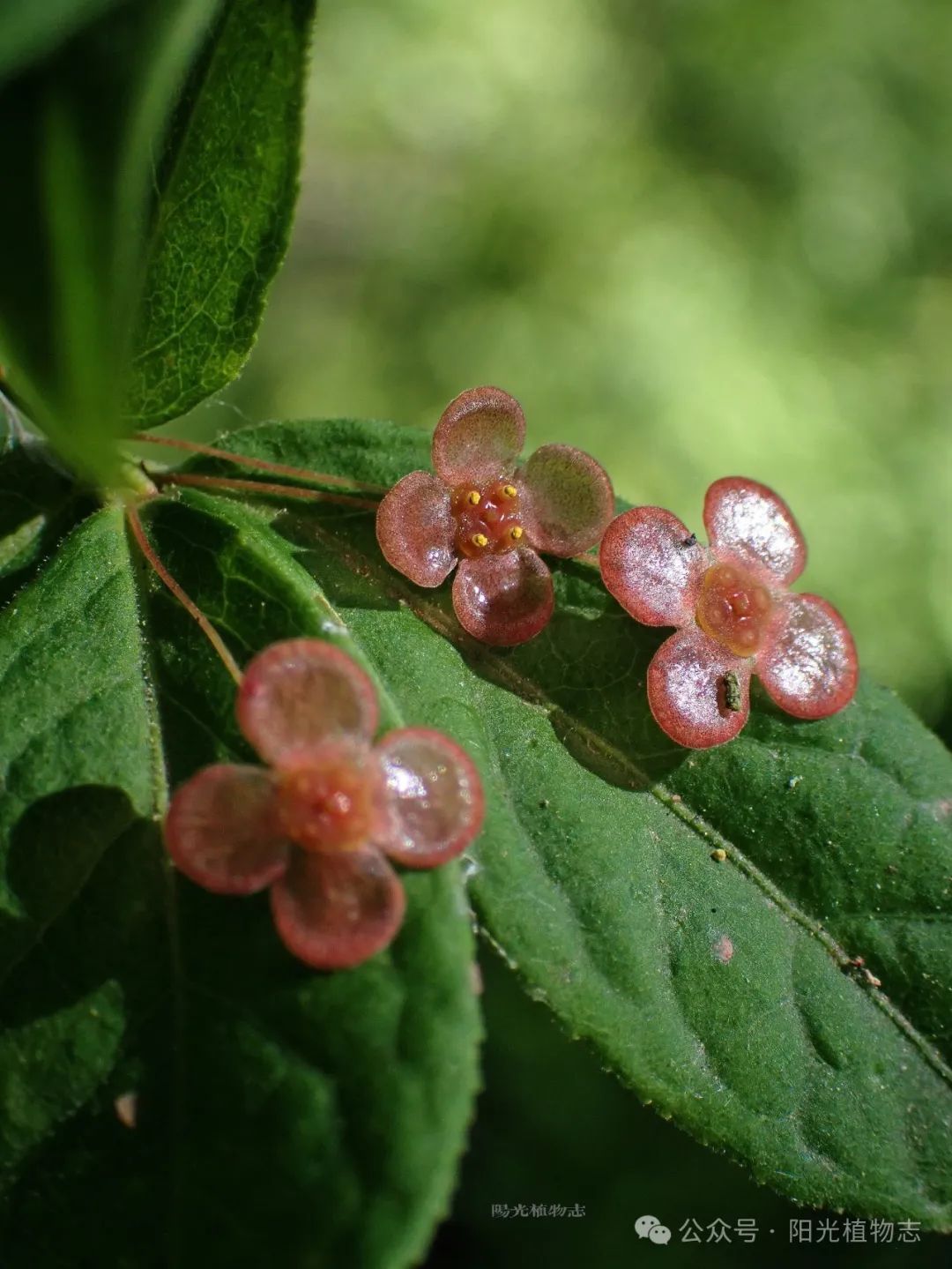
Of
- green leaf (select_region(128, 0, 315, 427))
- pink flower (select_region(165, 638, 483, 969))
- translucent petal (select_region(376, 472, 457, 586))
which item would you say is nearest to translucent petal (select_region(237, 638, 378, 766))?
pink flower (select_region(165, 638, 483, 969))

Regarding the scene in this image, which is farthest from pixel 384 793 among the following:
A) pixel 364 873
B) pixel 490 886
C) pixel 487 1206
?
pixel 487 1206

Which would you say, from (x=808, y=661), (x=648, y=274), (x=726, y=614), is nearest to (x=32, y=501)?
(x=726, y=614)

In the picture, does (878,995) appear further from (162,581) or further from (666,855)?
(162,581)

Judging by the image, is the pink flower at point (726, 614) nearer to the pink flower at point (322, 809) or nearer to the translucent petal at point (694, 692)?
the translucent petal at point (694, 692)

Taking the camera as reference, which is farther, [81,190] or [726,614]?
[726,614]

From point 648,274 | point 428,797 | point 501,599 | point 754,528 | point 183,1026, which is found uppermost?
point 648,274

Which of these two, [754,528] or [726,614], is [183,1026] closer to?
[726,614]

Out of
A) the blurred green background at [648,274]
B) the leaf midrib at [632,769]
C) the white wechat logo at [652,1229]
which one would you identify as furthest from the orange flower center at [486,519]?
the white wechat logo at [652,1229]
